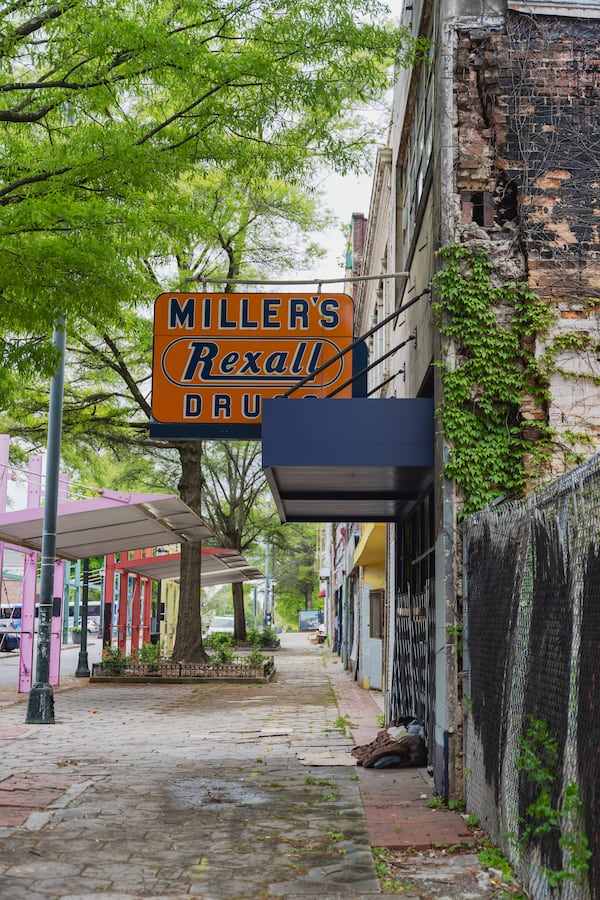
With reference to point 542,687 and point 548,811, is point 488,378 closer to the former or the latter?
point 542,687

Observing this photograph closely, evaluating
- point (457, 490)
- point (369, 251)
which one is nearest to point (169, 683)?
point (369, 251)

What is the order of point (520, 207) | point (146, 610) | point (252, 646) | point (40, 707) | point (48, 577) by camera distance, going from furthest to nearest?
point (252, 646)
point (146, 610)
point (48, 577)
point (40, 707)
point (520, 207)

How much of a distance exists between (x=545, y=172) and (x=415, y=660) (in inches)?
226

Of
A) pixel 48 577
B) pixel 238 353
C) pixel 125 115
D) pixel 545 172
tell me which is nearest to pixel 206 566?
pixel 48 577

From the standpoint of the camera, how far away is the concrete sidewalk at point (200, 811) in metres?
6.19

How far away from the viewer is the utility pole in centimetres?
1451

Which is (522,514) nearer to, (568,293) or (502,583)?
(502,583)

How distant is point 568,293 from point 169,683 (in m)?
15.8

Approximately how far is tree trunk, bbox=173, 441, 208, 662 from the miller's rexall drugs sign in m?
13.3

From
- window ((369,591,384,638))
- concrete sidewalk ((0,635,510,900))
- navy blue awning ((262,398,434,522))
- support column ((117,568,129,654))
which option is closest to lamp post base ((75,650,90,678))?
support column ((117,568,129,654))

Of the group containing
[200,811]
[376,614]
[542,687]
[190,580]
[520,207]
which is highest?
[520,207]

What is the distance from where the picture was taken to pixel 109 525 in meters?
19.3

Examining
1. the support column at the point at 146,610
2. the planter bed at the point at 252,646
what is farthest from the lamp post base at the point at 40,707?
the planter bed at the point at 252,646

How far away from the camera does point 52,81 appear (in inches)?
351
